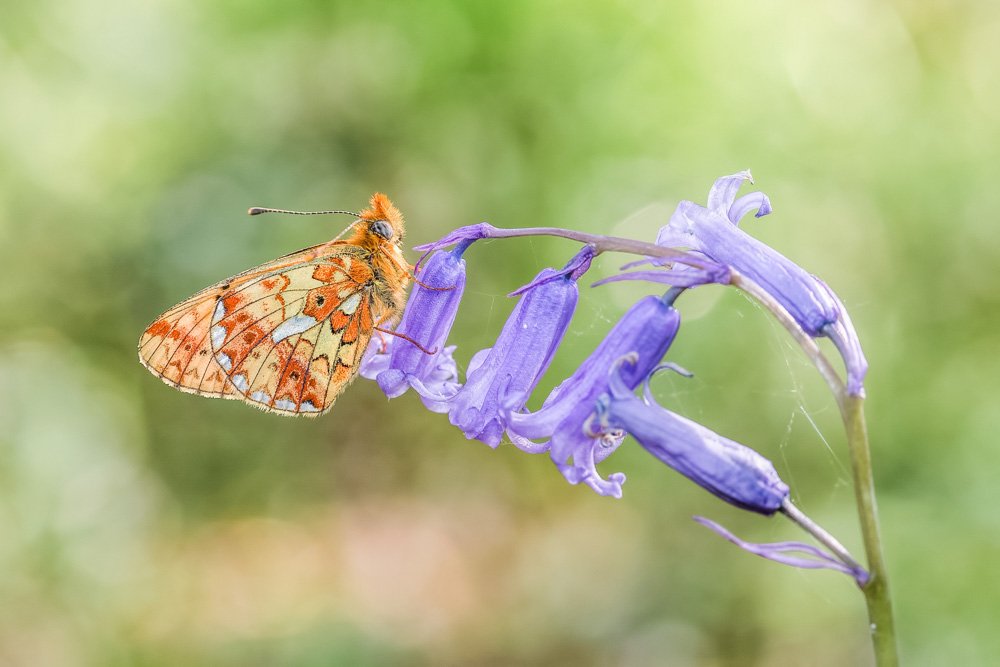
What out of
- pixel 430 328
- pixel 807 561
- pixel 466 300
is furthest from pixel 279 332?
pixel 466 300

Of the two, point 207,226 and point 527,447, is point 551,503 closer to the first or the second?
point 207,226

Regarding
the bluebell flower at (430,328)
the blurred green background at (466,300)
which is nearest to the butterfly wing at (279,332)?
the bluebell flower at (430,328)

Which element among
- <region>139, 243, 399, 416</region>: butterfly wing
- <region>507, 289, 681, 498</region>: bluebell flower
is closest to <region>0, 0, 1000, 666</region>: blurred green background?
<region>139, 243, 399, 416</region>: butterfly wing

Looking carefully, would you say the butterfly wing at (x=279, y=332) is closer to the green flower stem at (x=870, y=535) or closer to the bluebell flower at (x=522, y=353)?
the bluebell flower at (x=522, y=353)

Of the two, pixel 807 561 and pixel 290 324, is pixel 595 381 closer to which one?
pixel 807 561

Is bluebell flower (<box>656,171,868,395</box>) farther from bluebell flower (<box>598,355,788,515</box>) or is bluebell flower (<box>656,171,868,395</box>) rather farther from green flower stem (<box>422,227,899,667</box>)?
bluebell flower (<box>598,355,788,515</box>)

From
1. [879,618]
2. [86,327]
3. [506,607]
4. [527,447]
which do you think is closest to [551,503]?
[506,607]
